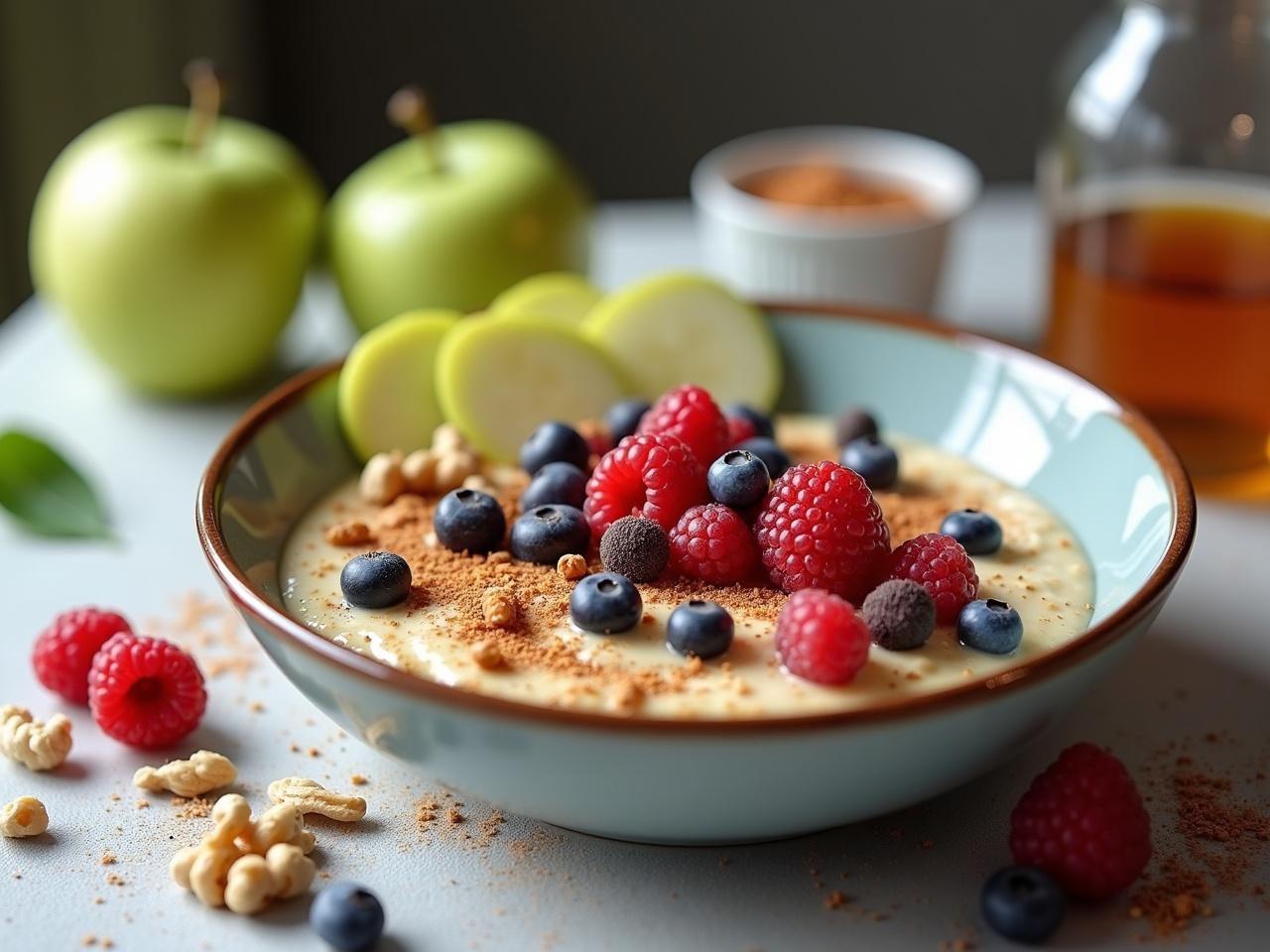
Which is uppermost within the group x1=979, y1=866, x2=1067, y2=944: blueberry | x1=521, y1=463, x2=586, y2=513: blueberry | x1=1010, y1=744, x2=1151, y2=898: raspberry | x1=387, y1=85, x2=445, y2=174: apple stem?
x1=387, y1=85, x2=445, y2=174: apple stem

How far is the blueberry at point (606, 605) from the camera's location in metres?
1.19

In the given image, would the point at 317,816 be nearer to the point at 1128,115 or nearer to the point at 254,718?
the point at 254,718

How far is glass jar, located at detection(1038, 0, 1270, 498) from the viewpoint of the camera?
176cm

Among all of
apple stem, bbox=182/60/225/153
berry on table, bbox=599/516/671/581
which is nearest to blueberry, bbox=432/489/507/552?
berry on table, bbox=599/516/671/581

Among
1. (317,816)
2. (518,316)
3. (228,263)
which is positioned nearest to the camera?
(317,816)

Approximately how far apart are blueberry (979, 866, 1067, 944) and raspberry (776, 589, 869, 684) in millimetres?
184

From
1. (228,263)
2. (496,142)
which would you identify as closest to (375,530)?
(228,263)

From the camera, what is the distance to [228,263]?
6.53 feet

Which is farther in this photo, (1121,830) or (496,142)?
(496,142)

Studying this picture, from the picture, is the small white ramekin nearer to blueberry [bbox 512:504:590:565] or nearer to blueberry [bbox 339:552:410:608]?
blueberry [bbox 512:504:590:565]

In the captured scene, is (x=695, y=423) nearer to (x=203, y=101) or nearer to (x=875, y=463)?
(x=875, y=463)

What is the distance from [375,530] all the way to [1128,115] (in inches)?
41.0

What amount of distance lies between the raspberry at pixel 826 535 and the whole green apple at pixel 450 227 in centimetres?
87

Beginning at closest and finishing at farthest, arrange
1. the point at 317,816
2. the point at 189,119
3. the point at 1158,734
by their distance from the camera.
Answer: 1. the point at 317,816
2. the point at 1158,734
3. the point at 189,119
